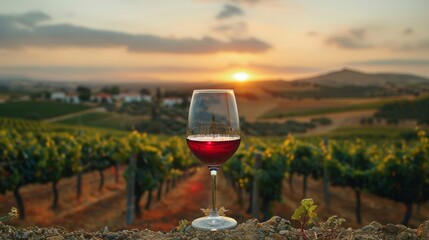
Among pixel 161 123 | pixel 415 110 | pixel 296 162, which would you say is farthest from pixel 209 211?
pixel 415 110

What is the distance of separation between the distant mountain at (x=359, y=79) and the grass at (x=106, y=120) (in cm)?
3625

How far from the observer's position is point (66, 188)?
16.8 metres

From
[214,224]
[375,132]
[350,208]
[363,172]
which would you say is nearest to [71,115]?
[375,132]

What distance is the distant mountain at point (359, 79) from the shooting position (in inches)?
3164

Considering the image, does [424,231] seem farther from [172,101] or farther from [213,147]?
[172,101]

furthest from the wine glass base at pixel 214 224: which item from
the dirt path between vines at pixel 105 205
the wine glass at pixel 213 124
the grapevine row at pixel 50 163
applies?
the grapevine row at pixel 50 163

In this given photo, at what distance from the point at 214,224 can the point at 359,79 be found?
89.0 meters

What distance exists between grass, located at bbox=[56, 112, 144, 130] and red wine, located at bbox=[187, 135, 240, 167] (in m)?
56.3

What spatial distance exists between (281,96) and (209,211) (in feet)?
234

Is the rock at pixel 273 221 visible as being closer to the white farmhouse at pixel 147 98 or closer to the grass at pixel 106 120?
the grass at pixel 106 120

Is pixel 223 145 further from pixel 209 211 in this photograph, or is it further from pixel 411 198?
pixel 411 198

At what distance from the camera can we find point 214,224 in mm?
2418

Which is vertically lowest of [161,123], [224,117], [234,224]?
[161,123]

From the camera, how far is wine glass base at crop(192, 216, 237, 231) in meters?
2.36
